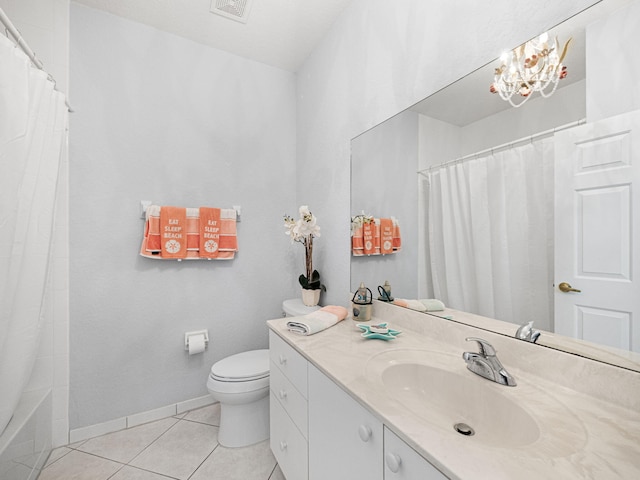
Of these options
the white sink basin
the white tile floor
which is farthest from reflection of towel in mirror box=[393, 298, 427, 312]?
the white tile floor

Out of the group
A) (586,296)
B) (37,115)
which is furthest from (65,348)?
(586,296)

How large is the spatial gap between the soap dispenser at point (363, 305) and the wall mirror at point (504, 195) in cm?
12

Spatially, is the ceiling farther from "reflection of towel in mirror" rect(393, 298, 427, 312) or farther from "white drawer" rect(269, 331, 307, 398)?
"white drawer" rect(269, 331, 307, 398)

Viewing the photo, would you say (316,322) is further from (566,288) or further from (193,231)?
(193,231)

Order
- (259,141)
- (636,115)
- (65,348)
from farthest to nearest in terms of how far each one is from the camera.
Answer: (259,141)
(65,348)
(636,115)

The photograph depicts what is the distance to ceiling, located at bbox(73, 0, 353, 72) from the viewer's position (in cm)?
172

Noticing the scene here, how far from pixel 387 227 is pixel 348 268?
0.43m

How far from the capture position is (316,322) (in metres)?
1.32

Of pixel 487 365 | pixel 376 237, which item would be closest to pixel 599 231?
pixel 487 365

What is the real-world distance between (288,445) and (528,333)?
105 cm

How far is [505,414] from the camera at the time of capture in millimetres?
743

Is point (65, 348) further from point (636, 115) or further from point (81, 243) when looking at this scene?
point (636, 115)

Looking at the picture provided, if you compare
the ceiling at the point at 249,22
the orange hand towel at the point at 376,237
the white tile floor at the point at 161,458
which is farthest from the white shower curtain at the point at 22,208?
the orange hand towel at the point at 376,237

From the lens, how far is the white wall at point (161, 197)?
68.1 inches
